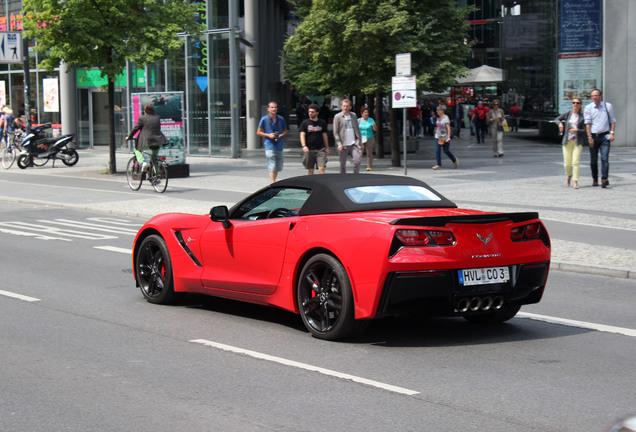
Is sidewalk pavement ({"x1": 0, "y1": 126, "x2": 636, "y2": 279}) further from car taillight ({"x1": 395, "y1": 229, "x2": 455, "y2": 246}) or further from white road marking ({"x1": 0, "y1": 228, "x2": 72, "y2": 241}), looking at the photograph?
car taillight ({"x1": 395, "y1": 229, "x2": 455, "y2": 246})

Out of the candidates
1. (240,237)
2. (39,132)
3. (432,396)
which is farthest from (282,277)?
(39,132)

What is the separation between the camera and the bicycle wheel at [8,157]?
101ft

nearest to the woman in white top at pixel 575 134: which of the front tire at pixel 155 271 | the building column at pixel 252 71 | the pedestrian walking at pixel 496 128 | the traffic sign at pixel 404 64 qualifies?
the traffic sign at pixel 404 64

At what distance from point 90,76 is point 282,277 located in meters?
36.0

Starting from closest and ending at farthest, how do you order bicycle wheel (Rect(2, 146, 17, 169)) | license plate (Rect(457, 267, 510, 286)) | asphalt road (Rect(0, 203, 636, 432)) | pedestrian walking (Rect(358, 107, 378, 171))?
asphalt road (Rect(0, 203, 636, 432))
license plate (Rect(457, 267, 510, 286))
pedestrian walking (Rect(358, 107, 378, 171))
bicycle wheel (Rect(2, 146, 17, 169))

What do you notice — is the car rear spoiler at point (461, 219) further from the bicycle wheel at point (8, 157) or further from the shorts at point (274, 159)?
the bicycle wheel at point (8, 157)

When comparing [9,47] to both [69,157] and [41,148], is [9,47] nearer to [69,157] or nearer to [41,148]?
[41,148]

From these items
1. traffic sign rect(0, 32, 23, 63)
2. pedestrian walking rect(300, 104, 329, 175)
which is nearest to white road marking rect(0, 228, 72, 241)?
pedestrian walking rect(300, 104, 329, 175)

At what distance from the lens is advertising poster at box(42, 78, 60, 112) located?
1673 inches

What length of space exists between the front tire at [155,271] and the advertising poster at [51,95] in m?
35.1

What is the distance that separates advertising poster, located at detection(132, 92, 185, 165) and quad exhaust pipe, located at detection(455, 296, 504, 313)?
19313mm

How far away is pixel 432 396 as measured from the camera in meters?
5.70

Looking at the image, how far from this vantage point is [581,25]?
36344 millimetres

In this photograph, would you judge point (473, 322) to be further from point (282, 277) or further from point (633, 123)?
point (633, 123)
